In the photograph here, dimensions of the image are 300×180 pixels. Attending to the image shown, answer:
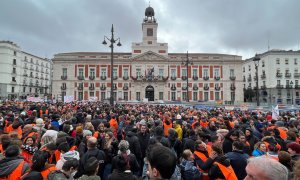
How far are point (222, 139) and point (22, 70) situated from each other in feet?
204

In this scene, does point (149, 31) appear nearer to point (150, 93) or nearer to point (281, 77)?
point (150, 93)

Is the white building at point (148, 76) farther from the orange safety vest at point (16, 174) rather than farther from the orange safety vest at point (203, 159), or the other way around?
the orange safety vest at point (16, 174)

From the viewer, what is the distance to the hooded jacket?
10.4 ft

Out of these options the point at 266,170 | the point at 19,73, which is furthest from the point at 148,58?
the point at 266,170

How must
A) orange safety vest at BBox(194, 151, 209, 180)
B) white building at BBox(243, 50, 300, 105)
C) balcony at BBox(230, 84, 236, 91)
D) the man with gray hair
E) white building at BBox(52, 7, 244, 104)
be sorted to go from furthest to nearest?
1. balcony at BBox(230, 84, 236, 91)
2. white building at BBox(52, 7, 244, 104)
3. white building at BBox(243, 50, 300, 105)
4. orange safety vest at BBox(194, 151, 209, 180)
5. the man with gray hair

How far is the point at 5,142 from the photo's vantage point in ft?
13.6

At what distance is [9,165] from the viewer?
3.24 meters

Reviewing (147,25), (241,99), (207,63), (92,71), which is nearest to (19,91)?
(92,71)

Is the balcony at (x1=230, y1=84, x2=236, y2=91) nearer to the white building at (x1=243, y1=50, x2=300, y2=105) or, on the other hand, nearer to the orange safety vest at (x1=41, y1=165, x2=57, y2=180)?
the white building at (x1=243, y1=50, x2=300, y2=105)

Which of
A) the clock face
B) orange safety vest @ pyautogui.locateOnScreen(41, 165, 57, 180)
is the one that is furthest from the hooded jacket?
the clock face

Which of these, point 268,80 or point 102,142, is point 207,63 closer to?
point 268,80

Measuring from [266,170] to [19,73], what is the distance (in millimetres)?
63606

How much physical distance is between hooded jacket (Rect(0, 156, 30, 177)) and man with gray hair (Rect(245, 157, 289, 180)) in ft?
10.8

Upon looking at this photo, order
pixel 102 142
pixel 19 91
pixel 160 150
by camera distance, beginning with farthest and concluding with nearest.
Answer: pixel 19 91, pixel 102 142, pixel 160 150
